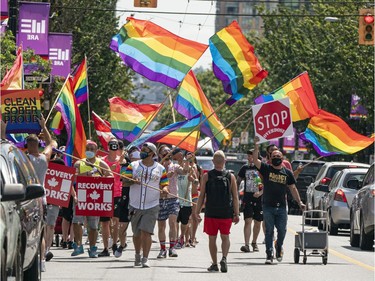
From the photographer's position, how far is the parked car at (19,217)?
1065 cm

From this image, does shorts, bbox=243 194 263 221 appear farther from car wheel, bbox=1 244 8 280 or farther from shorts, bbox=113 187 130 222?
car wheel, bbox=1 244 8 280

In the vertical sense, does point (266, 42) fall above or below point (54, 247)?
above

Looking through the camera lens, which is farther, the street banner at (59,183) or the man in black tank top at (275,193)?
the man in black tank top at (275,193)

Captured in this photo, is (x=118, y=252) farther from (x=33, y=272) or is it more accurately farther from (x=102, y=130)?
(x=102, y=130)

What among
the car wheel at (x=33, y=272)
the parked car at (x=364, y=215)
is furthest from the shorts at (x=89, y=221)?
the car wheel at (x=33, y=272)

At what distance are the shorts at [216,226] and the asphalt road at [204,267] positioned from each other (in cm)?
56

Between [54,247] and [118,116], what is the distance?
216 inches

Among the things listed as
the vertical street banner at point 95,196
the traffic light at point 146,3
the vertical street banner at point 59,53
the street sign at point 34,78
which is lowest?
the vertical street banner at point 95,196

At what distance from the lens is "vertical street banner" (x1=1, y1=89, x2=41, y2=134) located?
60.3 feet

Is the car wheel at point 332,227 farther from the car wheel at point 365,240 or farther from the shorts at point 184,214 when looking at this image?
the shorts at point 184,214

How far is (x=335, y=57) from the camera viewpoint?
56.4 metres

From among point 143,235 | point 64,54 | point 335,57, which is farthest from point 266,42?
point 143,235

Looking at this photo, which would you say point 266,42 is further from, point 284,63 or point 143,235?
point 143,235

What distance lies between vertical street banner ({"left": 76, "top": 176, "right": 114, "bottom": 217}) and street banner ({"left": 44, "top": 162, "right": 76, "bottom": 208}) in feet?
2.31
